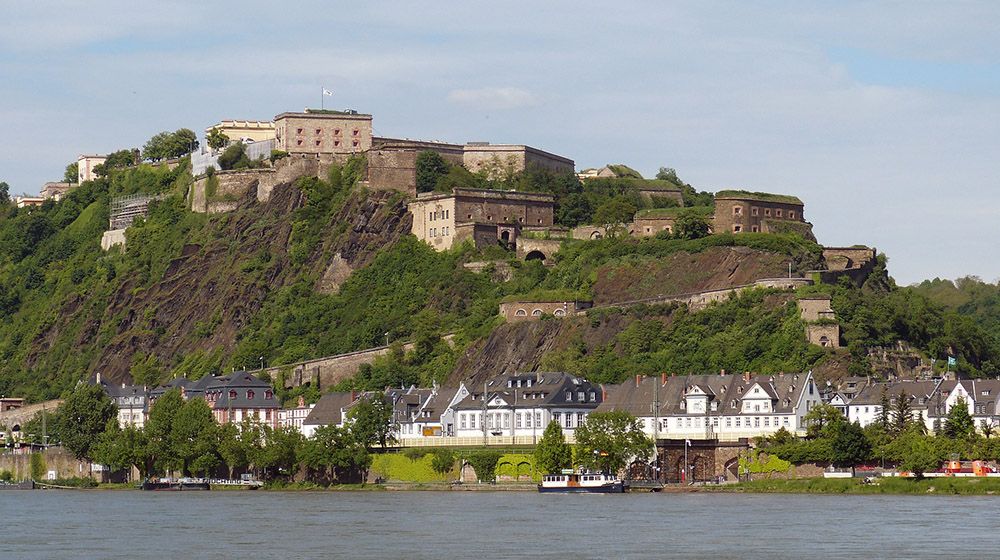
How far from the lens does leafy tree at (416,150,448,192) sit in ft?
507

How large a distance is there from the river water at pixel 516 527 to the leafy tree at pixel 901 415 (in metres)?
8.63

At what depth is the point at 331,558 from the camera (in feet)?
206

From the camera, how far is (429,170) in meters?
156

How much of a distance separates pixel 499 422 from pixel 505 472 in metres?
7.84

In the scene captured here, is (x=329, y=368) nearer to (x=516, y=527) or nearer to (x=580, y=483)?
(x=580, y=483)

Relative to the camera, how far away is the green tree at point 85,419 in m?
123

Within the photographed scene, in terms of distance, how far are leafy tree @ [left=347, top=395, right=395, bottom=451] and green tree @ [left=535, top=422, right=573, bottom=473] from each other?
39.6ft

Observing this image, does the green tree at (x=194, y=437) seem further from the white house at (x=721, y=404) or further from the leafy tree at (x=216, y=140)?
the leafy tree at (x=216, y=140)

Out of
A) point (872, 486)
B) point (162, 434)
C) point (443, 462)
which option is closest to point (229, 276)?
point (162, 434)

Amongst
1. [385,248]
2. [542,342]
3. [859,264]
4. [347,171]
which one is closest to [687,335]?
[542,342]

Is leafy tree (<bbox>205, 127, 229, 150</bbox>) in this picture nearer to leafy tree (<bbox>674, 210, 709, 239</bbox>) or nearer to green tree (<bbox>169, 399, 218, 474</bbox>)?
leafy tree (<bbox>674, 210, 709, 239</bbox>)

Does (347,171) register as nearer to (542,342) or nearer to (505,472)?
(542,342)

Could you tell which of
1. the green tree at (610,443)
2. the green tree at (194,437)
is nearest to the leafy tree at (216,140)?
the green tree at (194,437)

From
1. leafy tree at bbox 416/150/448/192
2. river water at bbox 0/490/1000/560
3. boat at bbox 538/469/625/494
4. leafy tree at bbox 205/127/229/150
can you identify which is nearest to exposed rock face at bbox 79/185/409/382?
leafy tree at bbox 416/150/448/192
